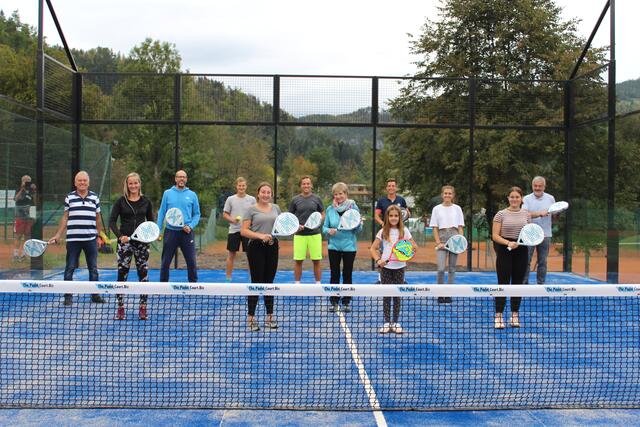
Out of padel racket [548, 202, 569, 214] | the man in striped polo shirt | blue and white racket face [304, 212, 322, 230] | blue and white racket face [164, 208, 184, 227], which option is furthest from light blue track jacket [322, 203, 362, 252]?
Result: the man in striped polo shirt

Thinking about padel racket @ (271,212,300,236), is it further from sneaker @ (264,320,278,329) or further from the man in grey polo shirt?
the man in grey polo shirt

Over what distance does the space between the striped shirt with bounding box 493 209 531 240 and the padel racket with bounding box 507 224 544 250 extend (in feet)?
0.29

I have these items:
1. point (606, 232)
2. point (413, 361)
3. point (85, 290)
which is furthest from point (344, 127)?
point (85, 290)

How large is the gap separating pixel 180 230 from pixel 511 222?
4131 mm

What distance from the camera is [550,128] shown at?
12898 mm

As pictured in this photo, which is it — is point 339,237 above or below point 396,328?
above

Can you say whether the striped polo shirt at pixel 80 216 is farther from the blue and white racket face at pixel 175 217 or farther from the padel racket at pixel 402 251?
the padel racket at pixel 402 251

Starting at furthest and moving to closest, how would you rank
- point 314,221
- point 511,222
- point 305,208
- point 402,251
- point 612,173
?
point 612,173 < point 305,208 < point 314,221 < point 511,222 < point 402,251

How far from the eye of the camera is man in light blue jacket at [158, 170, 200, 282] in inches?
323

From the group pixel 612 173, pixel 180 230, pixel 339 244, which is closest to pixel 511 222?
pixel 339 244

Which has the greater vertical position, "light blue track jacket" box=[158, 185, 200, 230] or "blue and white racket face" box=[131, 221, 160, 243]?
"light blue track jacket" box=[158, 185, 200, 230]

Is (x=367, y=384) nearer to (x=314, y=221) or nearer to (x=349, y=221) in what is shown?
(x=349, y=221)

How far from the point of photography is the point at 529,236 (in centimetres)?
734

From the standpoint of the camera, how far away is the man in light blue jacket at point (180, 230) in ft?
26.9
